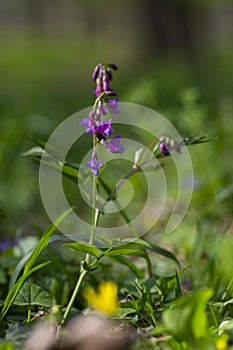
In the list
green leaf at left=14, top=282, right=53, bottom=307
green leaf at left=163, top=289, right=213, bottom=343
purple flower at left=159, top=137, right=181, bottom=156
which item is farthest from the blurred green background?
green leaf at left=163, top=289, right=213, bottom=343

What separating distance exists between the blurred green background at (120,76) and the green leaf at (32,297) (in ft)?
1.17

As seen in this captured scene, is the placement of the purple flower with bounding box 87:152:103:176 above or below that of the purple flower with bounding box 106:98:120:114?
below

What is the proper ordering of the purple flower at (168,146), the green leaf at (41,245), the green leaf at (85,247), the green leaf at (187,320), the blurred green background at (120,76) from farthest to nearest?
the blurred green background at (120,76) → the purple flower at (168,146) → the green leaf at (41,245) → the green leaf at (85,247) → the green leaf at (187,320)

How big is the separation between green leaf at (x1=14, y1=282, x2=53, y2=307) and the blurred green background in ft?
1.17

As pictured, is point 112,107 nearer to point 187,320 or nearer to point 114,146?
point 114,146

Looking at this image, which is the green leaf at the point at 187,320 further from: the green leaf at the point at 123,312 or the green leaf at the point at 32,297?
the green leaf at the point at 32,297

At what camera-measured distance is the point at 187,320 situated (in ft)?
3.92

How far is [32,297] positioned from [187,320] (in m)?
0.46

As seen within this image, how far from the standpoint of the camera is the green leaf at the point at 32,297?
151 centimetres

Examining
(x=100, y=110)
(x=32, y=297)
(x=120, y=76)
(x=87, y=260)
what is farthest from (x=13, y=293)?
(x=120, y=76)

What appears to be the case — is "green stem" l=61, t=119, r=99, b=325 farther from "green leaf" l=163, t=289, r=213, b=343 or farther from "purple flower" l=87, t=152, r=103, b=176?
"green leaf" l=163, t=289, r=213, b=343

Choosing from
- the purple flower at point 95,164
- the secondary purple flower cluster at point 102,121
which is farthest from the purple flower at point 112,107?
the purple flower at point 95,164

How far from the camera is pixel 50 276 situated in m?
1.90

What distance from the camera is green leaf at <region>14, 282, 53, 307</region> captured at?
4.94 ft
